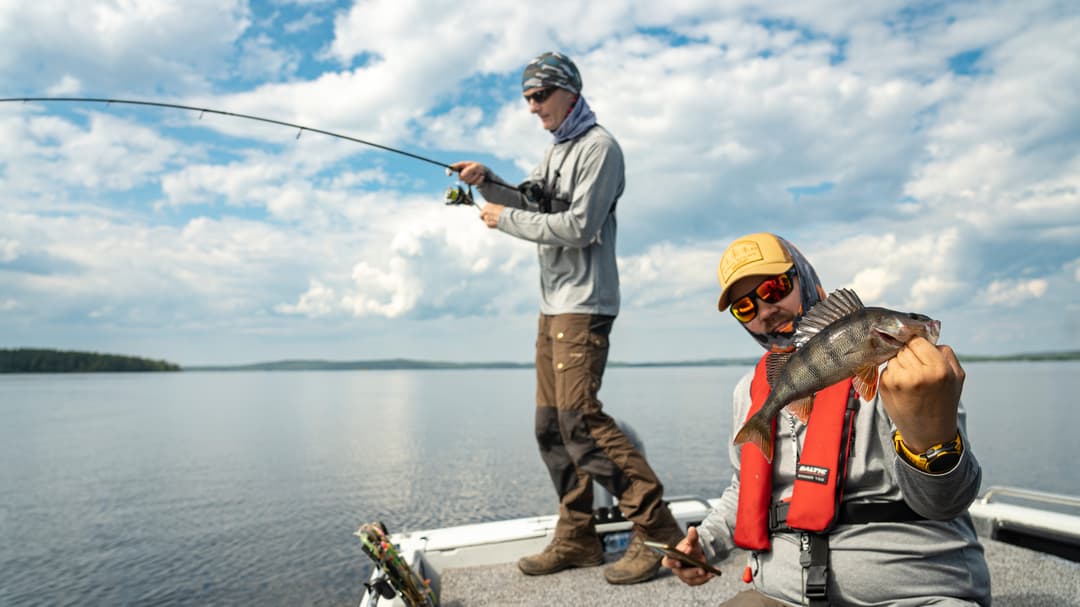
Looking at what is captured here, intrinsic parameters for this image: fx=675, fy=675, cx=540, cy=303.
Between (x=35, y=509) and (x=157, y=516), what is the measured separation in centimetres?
248

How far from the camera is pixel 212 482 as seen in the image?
491 inches

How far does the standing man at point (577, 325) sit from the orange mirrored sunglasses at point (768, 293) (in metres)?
1.80

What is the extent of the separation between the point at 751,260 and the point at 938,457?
2.73 feet

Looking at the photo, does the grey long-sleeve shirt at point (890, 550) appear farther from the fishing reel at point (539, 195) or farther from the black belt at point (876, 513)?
the fishing reel at point (539, 195)

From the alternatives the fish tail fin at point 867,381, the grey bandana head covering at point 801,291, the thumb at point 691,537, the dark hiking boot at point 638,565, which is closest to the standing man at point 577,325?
the dark hiking boot at point 638,565

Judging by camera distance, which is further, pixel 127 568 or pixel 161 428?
pixel 161 428

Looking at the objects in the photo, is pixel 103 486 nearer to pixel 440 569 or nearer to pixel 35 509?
pixel 35 509

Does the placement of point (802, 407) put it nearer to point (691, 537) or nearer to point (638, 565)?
point (691, 537)

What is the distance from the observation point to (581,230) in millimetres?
4043

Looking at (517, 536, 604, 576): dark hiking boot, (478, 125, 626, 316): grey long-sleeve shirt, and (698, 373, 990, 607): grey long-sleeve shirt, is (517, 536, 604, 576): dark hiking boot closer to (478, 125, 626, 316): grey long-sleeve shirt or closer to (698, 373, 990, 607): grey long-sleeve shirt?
(478, 125, 626, 316): grey long-sleeve shirt

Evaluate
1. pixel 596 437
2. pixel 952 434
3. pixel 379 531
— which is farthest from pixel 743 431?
pixel 379 531

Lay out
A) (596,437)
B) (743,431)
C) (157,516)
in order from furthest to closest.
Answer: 1. (157,516)
2. (596,437)
3. (743,431)

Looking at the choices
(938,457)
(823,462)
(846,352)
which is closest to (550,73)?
(823,462)

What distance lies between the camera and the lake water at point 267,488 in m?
7.12
